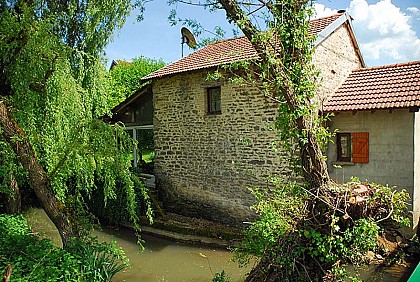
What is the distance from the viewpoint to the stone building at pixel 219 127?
8766mm

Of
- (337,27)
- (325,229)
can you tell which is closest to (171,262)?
(325,229)

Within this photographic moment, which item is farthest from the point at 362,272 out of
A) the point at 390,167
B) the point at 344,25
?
the point at 344,25

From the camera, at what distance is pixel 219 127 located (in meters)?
9.61

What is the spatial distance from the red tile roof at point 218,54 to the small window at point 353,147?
2630 millimetres

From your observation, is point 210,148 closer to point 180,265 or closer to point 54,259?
point 180,265

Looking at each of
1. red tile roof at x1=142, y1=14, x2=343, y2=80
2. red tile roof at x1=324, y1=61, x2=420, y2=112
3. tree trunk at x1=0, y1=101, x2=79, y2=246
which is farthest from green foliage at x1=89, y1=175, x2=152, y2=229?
red tile roof at x1=324, y1=61, x2=420, y2=112

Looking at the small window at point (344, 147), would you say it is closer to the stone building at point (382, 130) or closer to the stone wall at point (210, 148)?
the stone building at point (382, 130)

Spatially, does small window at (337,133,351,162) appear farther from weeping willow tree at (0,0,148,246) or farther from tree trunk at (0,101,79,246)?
tree trunk at (0,101,79,246)

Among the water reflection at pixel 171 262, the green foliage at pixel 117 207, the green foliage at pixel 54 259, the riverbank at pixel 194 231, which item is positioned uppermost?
the green foliage at pixel 54 259

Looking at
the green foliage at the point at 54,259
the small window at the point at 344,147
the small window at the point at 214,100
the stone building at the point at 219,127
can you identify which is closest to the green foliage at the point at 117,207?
the stone building at the point at 219,127

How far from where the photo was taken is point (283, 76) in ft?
15.5

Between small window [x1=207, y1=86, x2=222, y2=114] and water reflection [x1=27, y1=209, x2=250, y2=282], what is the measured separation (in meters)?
3.68

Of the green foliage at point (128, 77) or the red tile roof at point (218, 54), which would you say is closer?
the red tile roof at point (218, 54)

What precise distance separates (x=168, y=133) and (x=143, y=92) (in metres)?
1.75
